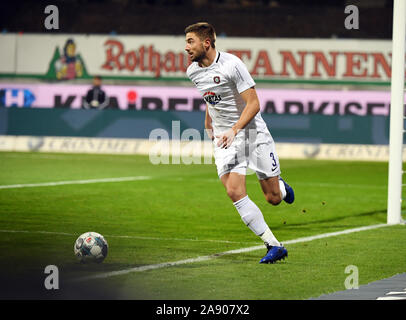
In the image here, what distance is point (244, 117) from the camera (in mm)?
8172

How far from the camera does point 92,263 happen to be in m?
8.33

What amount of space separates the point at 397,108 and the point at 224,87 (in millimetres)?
3854

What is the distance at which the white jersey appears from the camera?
8.34 meters

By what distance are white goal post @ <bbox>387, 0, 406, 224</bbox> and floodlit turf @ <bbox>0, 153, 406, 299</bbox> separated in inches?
16.8

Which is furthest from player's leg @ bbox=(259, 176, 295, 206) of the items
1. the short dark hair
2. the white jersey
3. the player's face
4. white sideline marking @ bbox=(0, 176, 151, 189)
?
white sideline marking @ bbox=(0, 176, 151, 189)

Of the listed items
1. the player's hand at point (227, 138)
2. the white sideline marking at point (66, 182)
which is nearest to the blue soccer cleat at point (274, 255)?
the player's hand at point (227, 138)

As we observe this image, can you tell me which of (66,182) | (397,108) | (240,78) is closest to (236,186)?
(240,78)

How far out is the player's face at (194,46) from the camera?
8.27 m

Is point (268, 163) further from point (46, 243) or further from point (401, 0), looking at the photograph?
point (401, 0)

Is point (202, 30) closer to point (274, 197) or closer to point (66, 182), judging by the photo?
point (274, 197)

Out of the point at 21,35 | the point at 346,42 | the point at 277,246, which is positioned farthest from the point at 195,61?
the point at 21,35

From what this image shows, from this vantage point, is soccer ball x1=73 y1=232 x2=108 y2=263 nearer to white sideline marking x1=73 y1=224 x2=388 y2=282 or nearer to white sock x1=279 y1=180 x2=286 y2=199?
white sideline marking x1=73 y1=224 x2=388 y2=282

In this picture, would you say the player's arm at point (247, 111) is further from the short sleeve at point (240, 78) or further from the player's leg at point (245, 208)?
the player's leg at point (245, 208)
